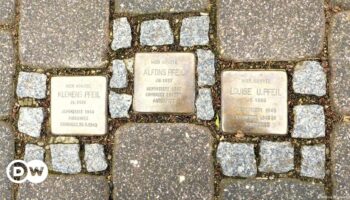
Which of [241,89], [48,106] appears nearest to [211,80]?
[241,89]

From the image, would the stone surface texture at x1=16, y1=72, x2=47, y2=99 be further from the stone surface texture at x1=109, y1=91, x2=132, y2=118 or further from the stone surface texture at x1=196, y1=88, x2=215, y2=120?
the stone surface texture at x1=196, y1=88, x2=215, y2=120

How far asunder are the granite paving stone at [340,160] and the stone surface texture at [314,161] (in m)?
0.05

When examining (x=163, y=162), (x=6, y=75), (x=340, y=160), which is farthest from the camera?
(x=6, y=75)

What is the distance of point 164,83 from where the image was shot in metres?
2.02

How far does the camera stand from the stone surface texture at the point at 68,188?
6.75 feet

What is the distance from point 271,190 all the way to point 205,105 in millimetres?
499

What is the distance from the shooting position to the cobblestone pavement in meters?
1.95

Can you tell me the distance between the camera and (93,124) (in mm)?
2061

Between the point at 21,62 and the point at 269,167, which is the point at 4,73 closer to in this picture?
the point at 21,62

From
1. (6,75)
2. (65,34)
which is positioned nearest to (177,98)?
(65,34)

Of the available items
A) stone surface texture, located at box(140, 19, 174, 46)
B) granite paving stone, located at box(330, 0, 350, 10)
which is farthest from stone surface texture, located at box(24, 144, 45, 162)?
granite paving stone, located at box(330, 0, 350, 10)

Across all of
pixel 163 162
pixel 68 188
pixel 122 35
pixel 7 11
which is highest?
pixel 7 11

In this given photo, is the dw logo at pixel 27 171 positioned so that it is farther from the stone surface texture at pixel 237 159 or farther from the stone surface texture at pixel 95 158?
the stone surface texture at pixel 237 159

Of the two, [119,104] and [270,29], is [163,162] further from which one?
[270,29]
